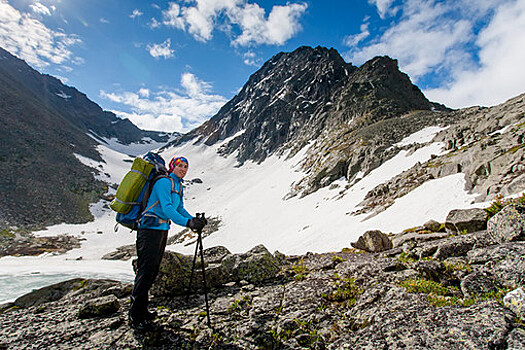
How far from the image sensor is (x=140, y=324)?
5.32m

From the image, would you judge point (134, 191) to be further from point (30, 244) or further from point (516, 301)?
point (30, 244)

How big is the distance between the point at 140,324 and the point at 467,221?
11.4 m

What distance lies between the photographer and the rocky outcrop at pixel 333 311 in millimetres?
3674

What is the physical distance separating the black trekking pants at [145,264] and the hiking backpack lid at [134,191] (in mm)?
582

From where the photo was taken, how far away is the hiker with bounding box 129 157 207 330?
17.7 feet

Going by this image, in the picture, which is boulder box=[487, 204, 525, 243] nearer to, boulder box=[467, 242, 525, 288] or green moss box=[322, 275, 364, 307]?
boulder box=[467, 242, 525, 288]

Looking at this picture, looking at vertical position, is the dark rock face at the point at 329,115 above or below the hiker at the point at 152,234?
above

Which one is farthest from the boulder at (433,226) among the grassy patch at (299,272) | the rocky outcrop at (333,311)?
the grassy patch at (299,272)

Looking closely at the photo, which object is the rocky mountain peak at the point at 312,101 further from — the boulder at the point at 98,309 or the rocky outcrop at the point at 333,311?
the boulder at the point at 98,309

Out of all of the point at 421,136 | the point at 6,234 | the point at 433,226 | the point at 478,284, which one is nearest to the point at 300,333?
the point at 478,284

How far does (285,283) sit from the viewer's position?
742 cm

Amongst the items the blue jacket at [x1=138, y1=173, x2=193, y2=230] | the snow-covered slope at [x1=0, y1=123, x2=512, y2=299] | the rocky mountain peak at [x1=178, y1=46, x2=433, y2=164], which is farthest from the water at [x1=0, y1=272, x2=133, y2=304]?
the rocky mountain peak at [x1=178, y1=46, x2=433, y2=164]

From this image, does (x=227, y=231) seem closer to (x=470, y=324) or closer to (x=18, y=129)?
(x=470, y=324)

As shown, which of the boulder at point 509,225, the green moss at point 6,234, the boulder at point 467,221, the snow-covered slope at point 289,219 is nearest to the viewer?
the boulder at point 509,225
